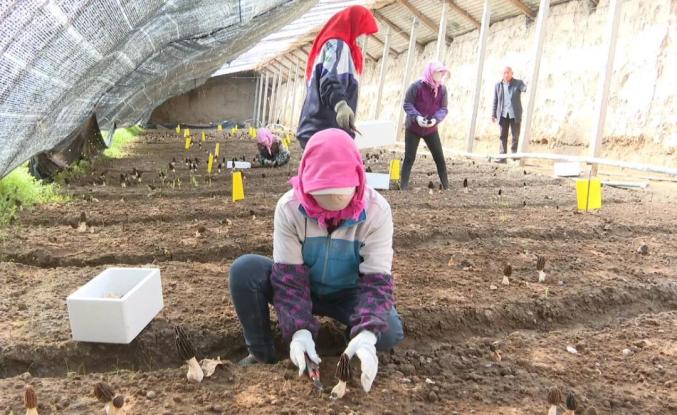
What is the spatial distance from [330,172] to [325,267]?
502mm

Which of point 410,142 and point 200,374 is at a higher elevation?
point 410,142

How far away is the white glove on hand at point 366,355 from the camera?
190 centimetres

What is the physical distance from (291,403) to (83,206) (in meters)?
4.24

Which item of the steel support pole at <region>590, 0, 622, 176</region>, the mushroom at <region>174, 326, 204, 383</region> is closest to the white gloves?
the mushroom at <region>174, 326, 204, 383</region>

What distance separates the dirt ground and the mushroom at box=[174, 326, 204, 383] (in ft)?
0.16

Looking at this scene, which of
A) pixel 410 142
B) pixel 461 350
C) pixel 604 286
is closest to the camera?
pixel 461 350

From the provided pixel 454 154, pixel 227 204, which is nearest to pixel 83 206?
pixel 227 204

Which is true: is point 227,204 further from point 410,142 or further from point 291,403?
point 291,403

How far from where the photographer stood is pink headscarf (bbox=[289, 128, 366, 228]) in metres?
1.92

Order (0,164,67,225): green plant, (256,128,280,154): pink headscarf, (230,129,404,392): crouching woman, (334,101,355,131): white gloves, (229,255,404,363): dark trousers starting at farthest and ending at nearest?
(256,128,280,154): pink headscarf → (0,164,67,225): green plant → (334,101,355,131): white gloves → (229,255,404,363): dark trousers → (230,129,404,392): crouching woman

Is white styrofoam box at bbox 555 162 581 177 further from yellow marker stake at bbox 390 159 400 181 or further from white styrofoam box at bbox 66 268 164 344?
white styrofoam box at bbox 66 268 164 344

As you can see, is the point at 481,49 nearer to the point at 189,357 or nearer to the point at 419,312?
the point at 419,312

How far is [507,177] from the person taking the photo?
7785mm

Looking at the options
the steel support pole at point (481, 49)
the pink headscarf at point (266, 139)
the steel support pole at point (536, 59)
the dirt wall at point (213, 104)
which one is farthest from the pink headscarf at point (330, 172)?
the dirt wall at point (213, 104)
